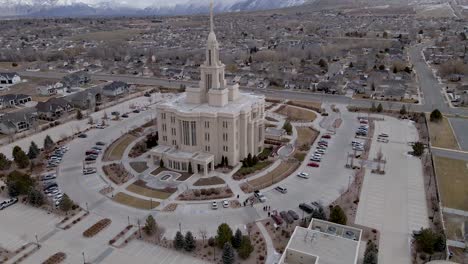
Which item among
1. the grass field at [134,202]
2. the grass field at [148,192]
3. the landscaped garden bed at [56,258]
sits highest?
the grass field at [148,192]

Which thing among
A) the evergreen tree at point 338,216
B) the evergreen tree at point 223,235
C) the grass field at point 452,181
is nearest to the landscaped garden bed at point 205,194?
the evergreen tree at point 223,235

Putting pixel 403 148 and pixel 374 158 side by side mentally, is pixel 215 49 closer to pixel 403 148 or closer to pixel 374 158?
pixel 374 158

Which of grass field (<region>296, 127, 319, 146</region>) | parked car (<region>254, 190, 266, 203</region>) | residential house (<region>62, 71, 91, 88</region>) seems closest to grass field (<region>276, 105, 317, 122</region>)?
grass field (<region>296, 127, 319, 146</region>)

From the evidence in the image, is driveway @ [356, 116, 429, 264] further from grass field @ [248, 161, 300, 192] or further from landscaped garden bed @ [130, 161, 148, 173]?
landscaped garden bed @ [130, 161, 148, 173]

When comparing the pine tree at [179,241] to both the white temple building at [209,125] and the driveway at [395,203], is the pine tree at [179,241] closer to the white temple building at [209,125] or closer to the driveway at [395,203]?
the white temple building at [209,125]

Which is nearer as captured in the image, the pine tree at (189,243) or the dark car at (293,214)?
the pine tree at (189,243)

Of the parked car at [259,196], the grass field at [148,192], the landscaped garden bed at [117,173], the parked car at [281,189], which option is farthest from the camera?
the landscaped garden bed at [117,173]

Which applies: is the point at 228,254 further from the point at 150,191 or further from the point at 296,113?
the point at 296,113
